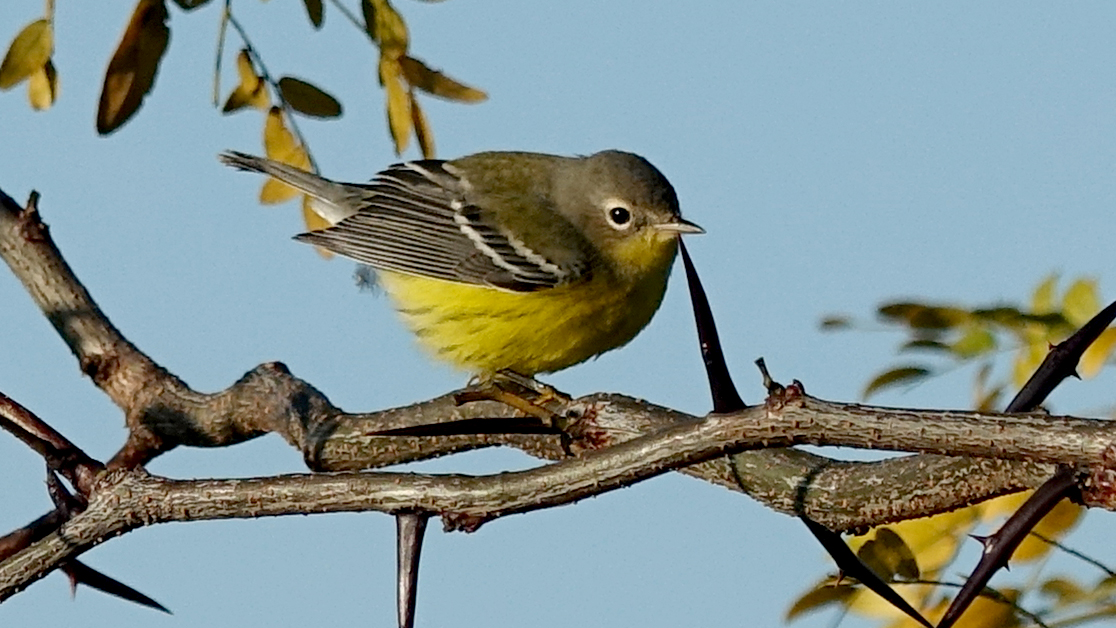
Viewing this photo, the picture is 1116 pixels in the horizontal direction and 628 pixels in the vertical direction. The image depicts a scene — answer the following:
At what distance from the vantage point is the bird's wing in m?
7.00

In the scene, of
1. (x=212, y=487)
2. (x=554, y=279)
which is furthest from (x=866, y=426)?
(x=554, y=279)

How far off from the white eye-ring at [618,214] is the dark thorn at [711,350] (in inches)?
224

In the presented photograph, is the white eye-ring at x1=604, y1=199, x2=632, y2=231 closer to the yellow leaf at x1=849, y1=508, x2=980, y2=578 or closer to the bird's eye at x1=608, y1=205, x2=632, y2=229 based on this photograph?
the bird's eye at x1=608, y1=205, x2=632, y2=229

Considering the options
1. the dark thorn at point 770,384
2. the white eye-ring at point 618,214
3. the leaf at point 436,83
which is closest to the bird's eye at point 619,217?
the white eye-ring at point 618,214

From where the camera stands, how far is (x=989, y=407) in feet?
Result: 11.4

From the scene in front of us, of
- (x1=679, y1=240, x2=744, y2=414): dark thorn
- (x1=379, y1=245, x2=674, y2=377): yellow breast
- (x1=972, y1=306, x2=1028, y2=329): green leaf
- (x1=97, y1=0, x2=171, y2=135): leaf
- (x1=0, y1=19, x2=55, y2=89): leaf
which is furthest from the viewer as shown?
(x1=379, y1=245, x2=674, y2=377): yellow breast

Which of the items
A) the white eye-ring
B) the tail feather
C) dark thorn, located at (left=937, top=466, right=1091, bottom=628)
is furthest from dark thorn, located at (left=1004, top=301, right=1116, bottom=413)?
the white eye-ring

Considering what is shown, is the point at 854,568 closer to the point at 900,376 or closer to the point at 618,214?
the point at 900,376

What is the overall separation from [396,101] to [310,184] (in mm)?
1360

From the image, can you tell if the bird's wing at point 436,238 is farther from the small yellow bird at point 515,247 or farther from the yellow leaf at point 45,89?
the yellow leaf at point 45,89

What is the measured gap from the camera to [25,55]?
396cm

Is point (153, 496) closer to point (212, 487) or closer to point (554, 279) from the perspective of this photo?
point (212, 487)

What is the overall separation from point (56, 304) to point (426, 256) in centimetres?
324

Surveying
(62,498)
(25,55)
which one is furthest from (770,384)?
(25,55)
